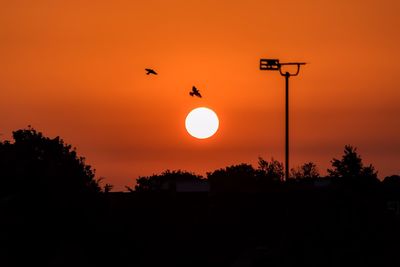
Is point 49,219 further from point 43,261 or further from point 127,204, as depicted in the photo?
point 127,204

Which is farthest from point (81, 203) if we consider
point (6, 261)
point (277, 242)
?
point (277, 242)

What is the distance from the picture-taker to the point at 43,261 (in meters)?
39.1

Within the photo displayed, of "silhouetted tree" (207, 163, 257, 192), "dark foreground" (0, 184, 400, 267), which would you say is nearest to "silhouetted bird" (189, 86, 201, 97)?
"dark foreground" (0, 184, 400, 267)

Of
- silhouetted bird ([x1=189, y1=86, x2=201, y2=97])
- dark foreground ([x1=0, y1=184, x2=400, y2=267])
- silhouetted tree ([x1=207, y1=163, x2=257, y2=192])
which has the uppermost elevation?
silhouetted tree ([x1=207, y1=163, x2=257, y2=192])

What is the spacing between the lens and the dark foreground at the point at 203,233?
1560 inches

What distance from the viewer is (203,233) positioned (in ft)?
161

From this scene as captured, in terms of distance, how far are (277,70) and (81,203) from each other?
17.2 m

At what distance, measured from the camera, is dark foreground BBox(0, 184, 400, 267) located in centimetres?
3962

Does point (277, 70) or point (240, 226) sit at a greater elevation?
point (277, 70)

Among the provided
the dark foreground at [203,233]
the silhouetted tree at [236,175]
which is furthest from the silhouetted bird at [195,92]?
the silhouetted tree at [236,175]

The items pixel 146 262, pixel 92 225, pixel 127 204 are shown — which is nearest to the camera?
pixel 92 225

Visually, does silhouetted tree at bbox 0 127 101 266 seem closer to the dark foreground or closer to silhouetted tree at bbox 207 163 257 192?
the dark foreground

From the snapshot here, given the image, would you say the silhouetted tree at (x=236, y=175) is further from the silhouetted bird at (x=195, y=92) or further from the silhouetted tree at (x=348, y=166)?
the silhouetted bird at (x=195, y=92)

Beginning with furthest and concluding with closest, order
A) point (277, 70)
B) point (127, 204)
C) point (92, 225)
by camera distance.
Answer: point (277, 70), point (127, 204), point (92, 225)
